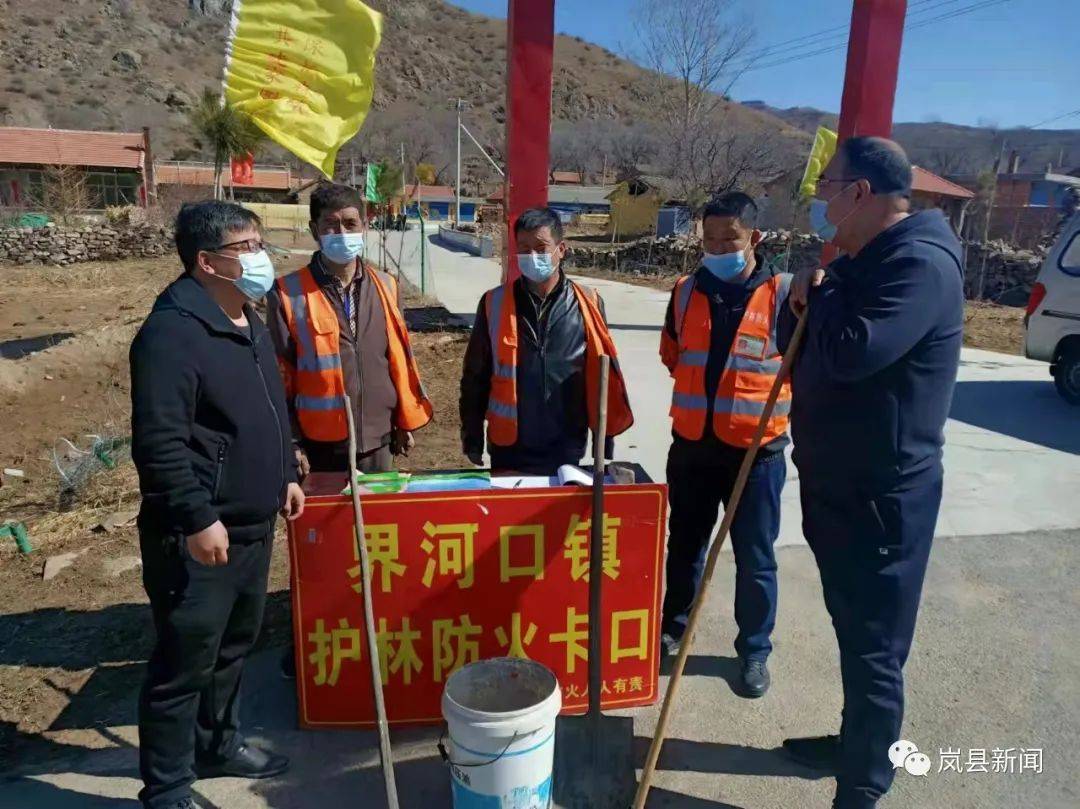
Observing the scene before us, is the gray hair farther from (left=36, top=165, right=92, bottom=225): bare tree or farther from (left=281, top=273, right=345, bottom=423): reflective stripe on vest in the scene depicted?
(left=36, top=165, right=92, bottom=225): bare tree

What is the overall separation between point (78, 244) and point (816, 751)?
73.0 ft

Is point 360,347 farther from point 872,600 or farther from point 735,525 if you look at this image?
point 872,600

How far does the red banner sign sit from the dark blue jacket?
2.35 feet

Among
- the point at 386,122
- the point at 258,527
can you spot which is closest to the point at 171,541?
the point at 258,527

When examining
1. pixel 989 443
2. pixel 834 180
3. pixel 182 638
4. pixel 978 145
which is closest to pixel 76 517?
pixel 182 638

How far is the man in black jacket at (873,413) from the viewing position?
1.94 metres

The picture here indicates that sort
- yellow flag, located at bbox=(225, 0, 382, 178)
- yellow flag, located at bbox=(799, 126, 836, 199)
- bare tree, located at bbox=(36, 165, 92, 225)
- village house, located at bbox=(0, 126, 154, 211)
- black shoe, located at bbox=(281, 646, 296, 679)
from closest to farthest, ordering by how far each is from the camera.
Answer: black shoe, located at bbox=(281, 646, 296, 679), yellow flag, located at bbox=(225, 0, 382, 178), yellow flag, located at bbox=(799, 126, 836, 199), bare tree, located at bbox=(36, 165, 92, 225), village house, located at bbox=(0, 126, 154, 211)

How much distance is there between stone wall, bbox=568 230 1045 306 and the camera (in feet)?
60.2

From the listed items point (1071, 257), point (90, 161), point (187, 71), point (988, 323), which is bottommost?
point (988, 323)

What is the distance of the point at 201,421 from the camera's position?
2.11m

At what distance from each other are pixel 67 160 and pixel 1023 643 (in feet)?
135

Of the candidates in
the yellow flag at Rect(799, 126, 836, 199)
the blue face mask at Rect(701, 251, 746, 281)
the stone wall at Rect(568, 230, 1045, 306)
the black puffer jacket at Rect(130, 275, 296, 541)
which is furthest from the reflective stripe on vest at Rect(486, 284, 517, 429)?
the stone wall at Rect(568, 230, 1045, 306)

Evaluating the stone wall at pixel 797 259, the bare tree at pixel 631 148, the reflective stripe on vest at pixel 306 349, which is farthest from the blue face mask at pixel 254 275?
the bare tree at pixel 631 148

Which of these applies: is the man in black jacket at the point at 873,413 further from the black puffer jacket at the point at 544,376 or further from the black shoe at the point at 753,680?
the black puffer jacket at the point at 544,376
